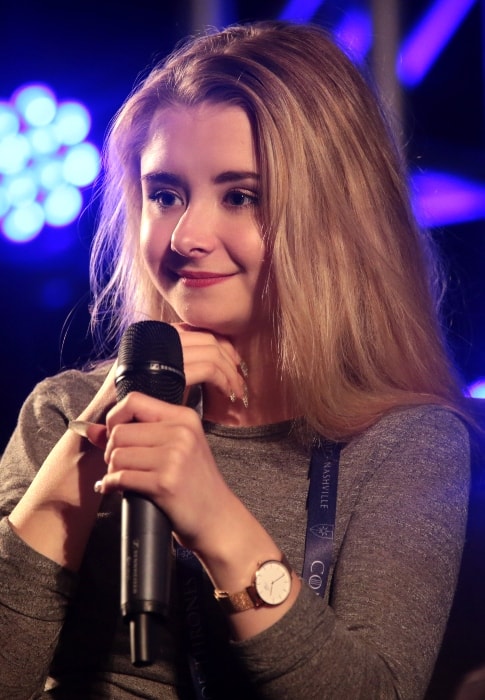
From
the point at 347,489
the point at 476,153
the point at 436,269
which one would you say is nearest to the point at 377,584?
the point at 347,489

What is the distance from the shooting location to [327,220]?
1.63 m

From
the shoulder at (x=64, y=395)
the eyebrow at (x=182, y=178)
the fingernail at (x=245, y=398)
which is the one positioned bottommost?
the fingernail at (x=245, y=398)

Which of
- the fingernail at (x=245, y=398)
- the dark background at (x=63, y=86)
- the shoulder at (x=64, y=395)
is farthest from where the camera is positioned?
the dark background at (x=63, y=86)

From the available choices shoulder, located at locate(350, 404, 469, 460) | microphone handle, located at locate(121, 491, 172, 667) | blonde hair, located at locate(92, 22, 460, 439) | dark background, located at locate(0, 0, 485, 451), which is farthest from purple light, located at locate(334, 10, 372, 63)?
microphone handle, located at locate(121, 491, 172, 667)

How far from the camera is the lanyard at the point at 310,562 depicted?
141 centimetres

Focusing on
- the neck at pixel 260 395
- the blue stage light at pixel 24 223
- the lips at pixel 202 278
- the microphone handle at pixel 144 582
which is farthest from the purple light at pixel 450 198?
the microphone handle at pixel 144 582

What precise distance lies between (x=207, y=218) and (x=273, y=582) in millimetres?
617

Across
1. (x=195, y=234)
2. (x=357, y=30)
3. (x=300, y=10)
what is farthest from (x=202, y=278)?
(x=300, y=10)

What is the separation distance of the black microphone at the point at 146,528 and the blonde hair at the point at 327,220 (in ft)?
1.45

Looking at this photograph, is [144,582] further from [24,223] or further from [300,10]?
[24,223]

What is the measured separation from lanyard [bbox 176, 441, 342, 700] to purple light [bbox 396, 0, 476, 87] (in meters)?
1.05

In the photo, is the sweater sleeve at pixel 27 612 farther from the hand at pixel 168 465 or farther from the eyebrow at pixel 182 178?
the eyebrow at pixel 182 178

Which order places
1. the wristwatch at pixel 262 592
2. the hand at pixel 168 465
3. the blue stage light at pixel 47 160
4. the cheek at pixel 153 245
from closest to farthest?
the hand at pixel 168 465 → the wristwatch at pixel 262 592 → the cheek at pixel 153 245 → the blue stage light at pixel 47 160

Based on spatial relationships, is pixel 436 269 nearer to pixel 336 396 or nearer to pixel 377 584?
pixel 336 396
